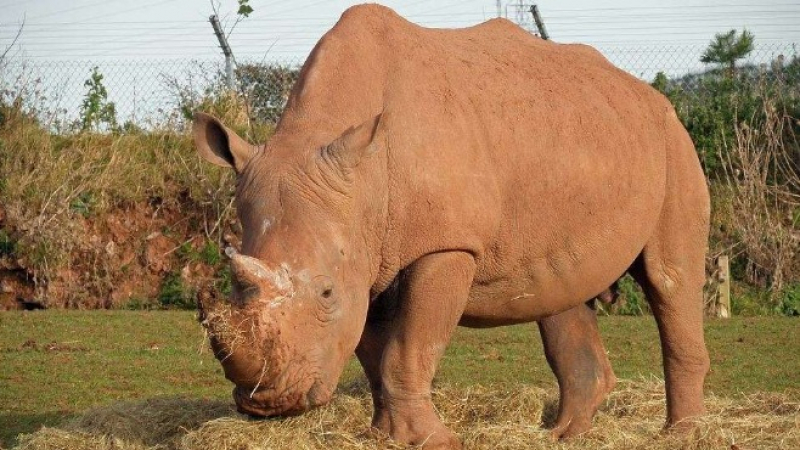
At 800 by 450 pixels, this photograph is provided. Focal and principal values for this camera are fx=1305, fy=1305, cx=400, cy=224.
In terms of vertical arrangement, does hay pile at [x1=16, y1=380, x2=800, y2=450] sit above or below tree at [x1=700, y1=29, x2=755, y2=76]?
below

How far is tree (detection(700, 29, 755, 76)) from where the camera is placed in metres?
24.2

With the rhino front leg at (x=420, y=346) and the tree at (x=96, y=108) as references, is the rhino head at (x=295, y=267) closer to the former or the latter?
the rhino front leg at (x=420, y=346)

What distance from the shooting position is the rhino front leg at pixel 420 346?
273 inches

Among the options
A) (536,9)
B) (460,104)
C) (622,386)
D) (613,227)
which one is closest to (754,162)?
(536,9)

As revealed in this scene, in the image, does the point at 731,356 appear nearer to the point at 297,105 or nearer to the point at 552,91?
the point at 552,91

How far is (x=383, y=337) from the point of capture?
7.61 meters

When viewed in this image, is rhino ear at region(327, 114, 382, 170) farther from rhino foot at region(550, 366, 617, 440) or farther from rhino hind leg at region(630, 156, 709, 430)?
rhino hind leg at region(630, 156, 709, 430)

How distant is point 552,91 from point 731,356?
19.6ft

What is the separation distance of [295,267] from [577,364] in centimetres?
334

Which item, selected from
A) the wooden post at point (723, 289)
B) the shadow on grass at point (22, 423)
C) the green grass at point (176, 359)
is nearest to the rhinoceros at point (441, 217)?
the green grass at point (176, 359)

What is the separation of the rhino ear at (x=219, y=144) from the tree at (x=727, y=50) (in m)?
18.1

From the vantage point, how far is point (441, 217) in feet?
23.0

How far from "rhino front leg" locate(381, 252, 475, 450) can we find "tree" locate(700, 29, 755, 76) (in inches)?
701

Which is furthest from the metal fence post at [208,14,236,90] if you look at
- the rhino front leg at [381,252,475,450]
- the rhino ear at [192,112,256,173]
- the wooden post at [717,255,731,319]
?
the rhino front leg at [381,252,475,450]
